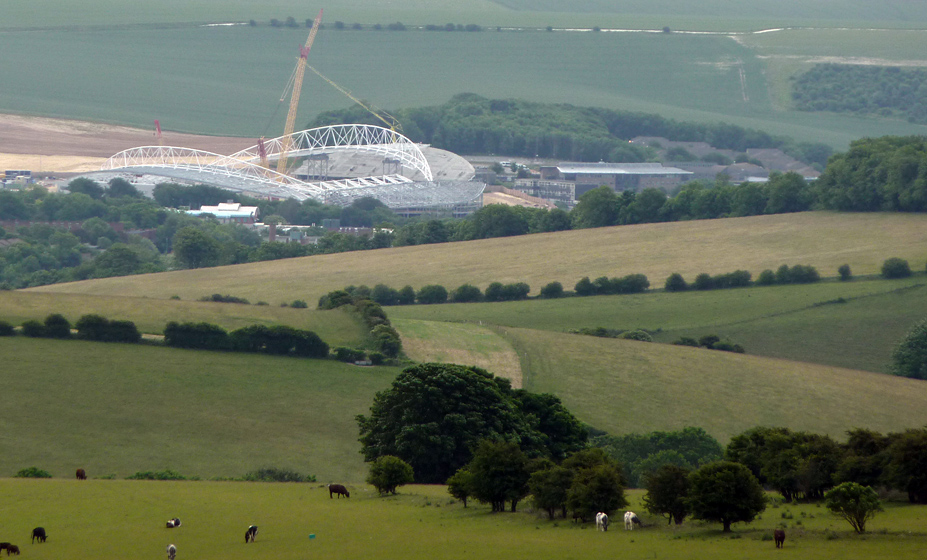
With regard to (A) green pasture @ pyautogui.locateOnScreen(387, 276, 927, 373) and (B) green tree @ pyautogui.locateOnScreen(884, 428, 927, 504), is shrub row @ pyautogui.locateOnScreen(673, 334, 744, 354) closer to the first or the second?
(A) green pasture @ pyautogui.locateOnScreen(387, 276, 927, 373)

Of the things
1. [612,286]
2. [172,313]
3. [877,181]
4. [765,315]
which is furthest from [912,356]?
[877,181]

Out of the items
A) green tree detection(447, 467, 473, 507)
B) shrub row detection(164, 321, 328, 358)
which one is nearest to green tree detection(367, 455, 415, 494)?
green tree detection(447, 467, 473, 507)

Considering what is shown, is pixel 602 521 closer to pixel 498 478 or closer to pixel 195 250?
pixel 498 478

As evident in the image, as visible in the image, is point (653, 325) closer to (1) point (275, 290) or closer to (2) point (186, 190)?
(1) point (275, 290)

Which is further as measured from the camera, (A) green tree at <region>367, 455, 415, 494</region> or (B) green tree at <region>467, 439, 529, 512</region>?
(A) green tree at <region>367, 455, 415, 494</region>

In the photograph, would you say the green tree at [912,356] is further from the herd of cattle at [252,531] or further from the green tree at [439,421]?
the herd of cattle at [252,531]
